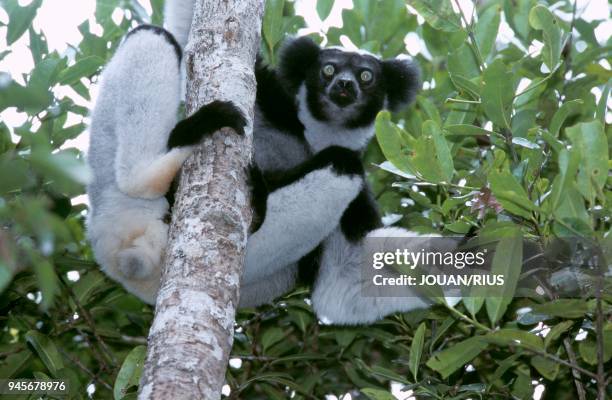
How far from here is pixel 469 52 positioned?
13.9ft

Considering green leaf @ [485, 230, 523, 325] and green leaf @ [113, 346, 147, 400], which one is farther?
green leaf @ [113, 346, 147, 400]

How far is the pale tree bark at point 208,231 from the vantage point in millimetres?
2253

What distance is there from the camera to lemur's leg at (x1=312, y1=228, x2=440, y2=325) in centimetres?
445

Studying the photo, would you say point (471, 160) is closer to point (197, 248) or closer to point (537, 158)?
point (537, 158)

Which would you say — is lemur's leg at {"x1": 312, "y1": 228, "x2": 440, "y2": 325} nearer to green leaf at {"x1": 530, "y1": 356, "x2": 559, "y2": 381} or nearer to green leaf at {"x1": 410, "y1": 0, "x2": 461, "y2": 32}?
green leaf at {"x1": 530, "y1": 356, "x2": 559, "y2": 381}

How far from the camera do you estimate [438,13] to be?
387cm

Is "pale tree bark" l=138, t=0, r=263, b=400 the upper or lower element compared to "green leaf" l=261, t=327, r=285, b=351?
upper

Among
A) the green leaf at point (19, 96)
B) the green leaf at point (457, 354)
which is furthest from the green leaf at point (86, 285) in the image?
the green leaf at point (19, 96)

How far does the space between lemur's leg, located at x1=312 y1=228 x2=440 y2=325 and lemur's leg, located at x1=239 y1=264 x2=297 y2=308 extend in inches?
8.2

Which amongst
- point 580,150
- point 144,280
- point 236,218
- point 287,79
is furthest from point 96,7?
point 580,150

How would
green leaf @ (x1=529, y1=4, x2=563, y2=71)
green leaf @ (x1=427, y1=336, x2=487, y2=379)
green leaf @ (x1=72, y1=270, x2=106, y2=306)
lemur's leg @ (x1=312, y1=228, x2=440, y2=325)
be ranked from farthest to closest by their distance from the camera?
lemur's leg @ (x1=312, y1=228, x2=440, y2=325) → green leaf @ (x1=72, y1=270, x2=106, y2=306) → green leaf @ (x1=529, y1=4, x2=563, y2=71) → green leaf @ (x1=427, y1=336, x2=487, y2=379)

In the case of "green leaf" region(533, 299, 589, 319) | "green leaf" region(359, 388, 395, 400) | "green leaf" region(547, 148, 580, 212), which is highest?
"green leaf" region(547, 148, 580, 212)

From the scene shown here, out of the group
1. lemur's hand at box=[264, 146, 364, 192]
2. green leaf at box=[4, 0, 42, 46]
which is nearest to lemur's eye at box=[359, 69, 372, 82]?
lemur's hand at box=[264, 146, 364, 192]

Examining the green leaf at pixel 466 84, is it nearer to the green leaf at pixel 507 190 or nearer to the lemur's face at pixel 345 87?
the green leaf at pixel 507 190
